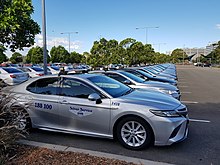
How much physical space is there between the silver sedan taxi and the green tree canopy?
925 mm

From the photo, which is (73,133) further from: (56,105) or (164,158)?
(164,158)

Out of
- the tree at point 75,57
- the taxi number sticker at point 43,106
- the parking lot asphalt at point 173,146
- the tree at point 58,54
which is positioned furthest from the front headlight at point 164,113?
the tree at point 75,57

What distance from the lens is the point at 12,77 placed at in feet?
51.4

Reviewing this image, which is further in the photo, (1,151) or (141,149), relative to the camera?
(141,149)

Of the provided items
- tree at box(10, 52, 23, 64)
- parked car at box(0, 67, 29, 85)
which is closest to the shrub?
parked car at box(0, 67, 29, 85)

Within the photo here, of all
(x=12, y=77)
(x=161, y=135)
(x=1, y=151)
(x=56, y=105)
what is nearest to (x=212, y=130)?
(x=161, y=135)

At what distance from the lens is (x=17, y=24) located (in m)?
4.68

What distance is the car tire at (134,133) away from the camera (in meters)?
4.54

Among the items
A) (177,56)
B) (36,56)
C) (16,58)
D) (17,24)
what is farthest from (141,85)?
(177,56)

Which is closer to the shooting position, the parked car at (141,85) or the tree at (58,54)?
the parked car at (141,85)

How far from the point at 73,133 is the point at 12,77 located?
11913mm

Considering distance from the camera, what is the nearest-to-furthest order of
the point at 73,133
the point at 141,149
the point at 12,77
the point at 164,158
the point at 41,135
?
1. the point at 164,158
2. the point at 141,149
3. the point at 73,133
4. the point at 41,135
5. the point at 12,77

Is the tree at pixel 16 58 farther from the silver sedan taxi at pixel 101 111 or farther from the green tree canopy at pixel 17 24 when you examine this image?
the silver sedan taxi at pixel 101 111

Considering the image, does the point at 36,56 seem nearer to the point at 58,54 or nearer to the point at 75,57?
the point at 58,54
